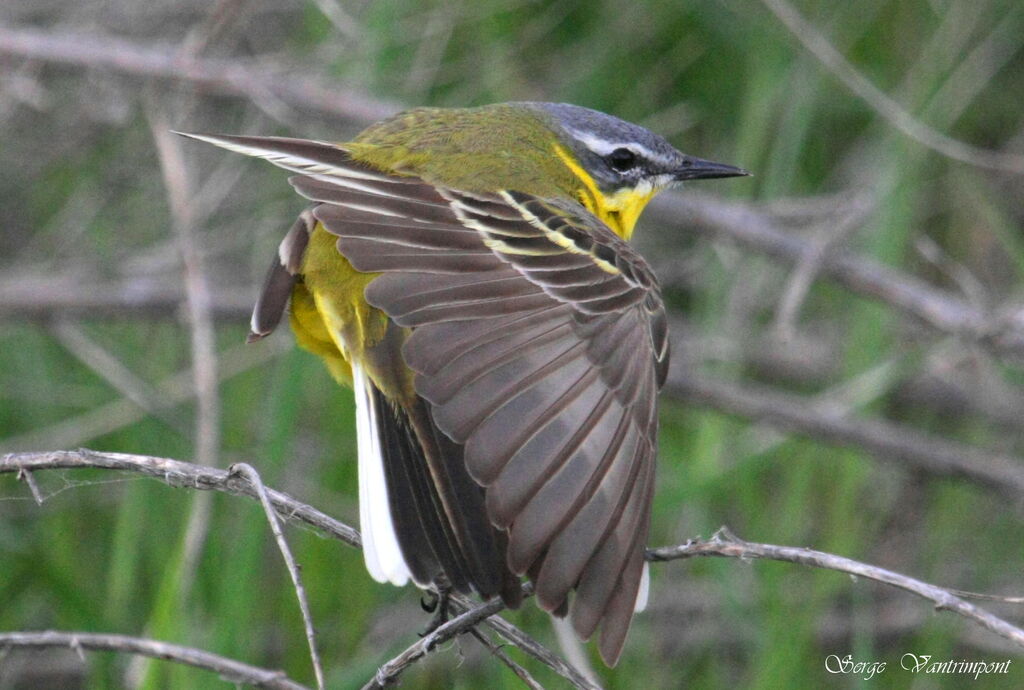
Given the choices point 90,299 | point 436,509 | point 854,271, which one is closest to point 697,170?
point 854,271

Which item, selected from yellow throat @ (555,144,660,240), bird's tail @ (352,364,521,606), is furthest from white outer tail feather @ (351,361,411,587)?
yellow throat @ (555,144,660,240)

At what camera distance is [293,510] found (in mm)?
2795

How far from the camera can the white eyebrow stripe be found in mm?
5016

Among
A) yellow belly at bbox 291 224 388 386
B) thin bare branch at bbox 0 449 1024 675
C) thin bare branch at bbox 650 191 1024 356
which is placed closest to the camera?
thin bare branch at bbox 0 449 1024 675

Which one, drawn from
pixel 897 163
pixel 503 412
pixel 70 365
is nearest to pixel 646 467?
pixel 503 412

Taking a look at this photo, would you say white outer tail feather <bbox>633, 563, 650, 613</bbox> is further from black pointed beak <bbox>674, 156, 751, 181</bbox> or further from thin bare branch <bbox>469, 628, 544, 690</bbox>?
black pointed beak <bbox>674, 156, 751, 181</bbox>

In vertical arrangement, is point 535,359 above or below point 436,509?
above

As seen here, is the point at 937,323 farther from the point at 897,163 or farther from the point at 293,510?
the point at 293,510

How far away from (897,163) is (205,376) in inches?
116

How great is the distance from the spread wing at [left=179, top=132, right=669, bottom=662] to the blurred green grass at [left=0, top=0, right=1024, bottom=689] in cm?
82

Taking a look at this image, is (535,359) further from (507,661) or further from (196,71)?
(196,71)

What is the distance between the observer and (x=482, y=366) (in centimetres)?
302

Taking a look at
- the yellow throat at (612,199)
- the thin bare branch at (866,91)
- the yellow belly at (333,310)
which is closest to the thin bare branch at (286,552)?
the yellow belly at (333,310)

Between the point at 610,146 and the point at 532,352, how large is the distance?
2.03 m
